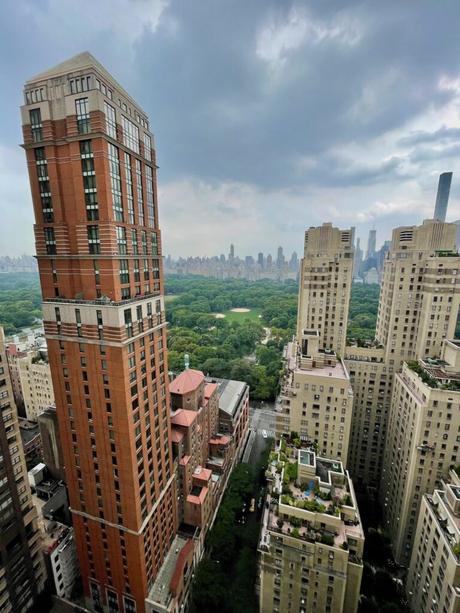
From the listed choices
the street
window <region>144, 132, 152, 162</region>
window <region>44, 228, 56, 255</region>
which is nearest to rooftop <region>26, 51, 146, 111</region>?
window <region>144, 132, 152, 162</region>

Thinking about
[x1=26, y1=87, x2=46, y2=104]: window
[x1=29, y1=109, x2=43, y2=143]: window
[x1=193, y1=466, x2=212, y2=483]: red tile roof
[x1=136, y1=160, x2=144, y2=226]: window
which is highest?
[x1=26, y1=87, x2=46, y2=104]: window

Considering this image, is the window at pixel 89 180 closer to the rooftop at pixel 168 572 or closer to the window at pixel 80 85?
the window at pixel 80 85

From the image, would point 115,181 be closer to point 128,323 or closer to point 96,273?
point 96,273

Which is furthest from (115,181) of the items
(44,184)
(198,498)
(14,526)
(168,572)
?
(168,572)

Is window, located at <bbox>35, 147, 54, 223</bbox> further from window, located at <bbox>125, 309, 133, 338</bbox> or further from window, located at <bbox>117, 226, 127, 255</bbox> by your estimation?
window, located at <bbox>125, 309, 133, 338</bbox>

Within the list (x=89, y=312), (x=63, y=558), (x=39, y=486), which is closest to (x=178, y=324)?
(x=39, y=486)
